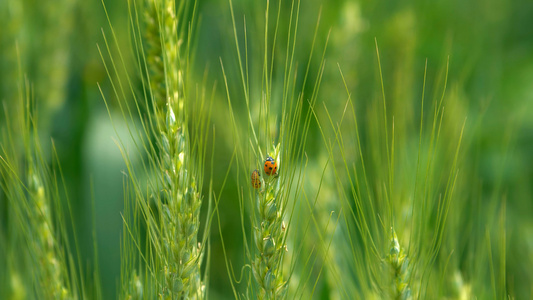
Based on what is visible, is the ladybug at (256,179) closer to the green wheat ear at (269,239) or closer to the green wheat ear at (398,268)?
the green wheat ear at (269,239)

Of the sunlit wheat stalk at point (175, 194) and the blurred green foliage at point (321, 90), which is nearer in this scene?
the sunlit wheat stalk at point (175, 194)

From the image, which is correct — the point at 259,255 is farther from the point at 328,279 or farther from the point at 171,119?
the point at 328,279

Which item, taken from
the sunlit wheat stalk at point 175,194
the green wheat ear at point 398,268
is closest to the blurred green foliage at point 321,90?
the green wheat ear at point 398,268

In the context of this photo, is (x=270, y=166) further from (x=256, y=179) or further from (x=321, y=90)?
(x=321, y=90)

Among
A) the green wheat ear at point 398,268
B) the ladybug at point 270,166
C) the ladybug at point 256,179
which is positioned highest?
the ladybug at point 270,166

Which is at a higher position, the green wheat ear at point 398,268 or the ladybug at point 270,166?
the ladybug at point 270,166

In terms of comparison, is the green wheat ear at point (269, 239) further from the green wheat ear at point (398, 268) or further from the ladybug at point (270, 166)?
the green wheat ear at point (398, 268)
